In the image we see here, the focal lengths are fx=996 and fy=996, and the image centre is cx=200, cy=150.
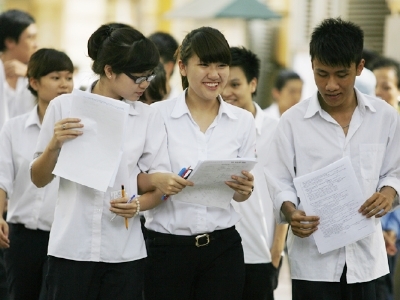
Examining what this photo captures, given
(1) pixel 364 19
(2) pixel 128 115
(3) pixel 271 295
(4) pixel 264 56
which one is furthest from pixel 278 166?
(4) pixel 264 56

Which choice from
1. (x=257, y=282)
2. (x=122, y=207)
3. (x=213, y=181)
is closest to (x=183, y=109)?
(x=213, y=181)

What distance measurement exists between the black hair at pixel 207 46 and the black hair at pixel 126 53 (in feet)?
1.31

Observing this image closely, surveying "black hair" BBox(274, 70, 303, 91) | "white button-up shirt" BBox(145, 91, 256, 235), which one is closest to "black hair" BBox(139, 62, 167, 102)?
"white button-up shirt" BBox(145, 91, 256, 235)

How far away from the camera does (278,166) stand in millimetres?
5254

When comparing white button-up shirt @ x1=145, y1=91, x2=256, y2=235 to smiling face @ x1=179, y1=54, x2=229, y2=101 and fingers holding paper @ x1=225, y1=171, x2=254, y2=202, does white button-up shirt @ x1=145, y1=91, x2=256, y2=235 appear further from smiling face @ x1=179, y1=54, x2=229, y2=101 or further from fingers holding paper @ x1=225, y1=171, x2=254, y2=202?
fingers holding paper @ x1=225, y1=171, x2=254, y2=202

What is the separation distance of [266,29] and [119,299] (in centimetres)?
1430

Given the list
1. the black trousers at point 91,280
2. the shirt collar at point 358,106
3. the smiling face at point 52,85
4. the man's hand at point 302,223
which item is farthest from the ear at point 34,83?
the man's hand at point 302,223

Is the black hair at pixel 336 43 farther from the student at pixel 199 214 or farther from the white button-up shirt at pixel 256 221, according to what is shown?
the white button-up shirt at pixel 256 221

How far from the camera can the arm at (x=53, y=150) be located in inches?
186

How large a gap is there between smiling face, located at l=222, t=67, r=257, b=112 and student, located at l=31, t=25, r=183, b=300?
57.6 inches

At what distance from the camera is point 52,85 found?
636 centimetres

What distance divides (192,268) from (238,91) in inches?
62.9

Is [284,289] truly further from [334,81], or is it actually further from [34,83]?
[334,81]

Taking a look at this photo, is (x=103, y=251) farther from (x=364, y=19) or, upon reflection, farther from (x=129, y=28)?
(x=364, y=19)
